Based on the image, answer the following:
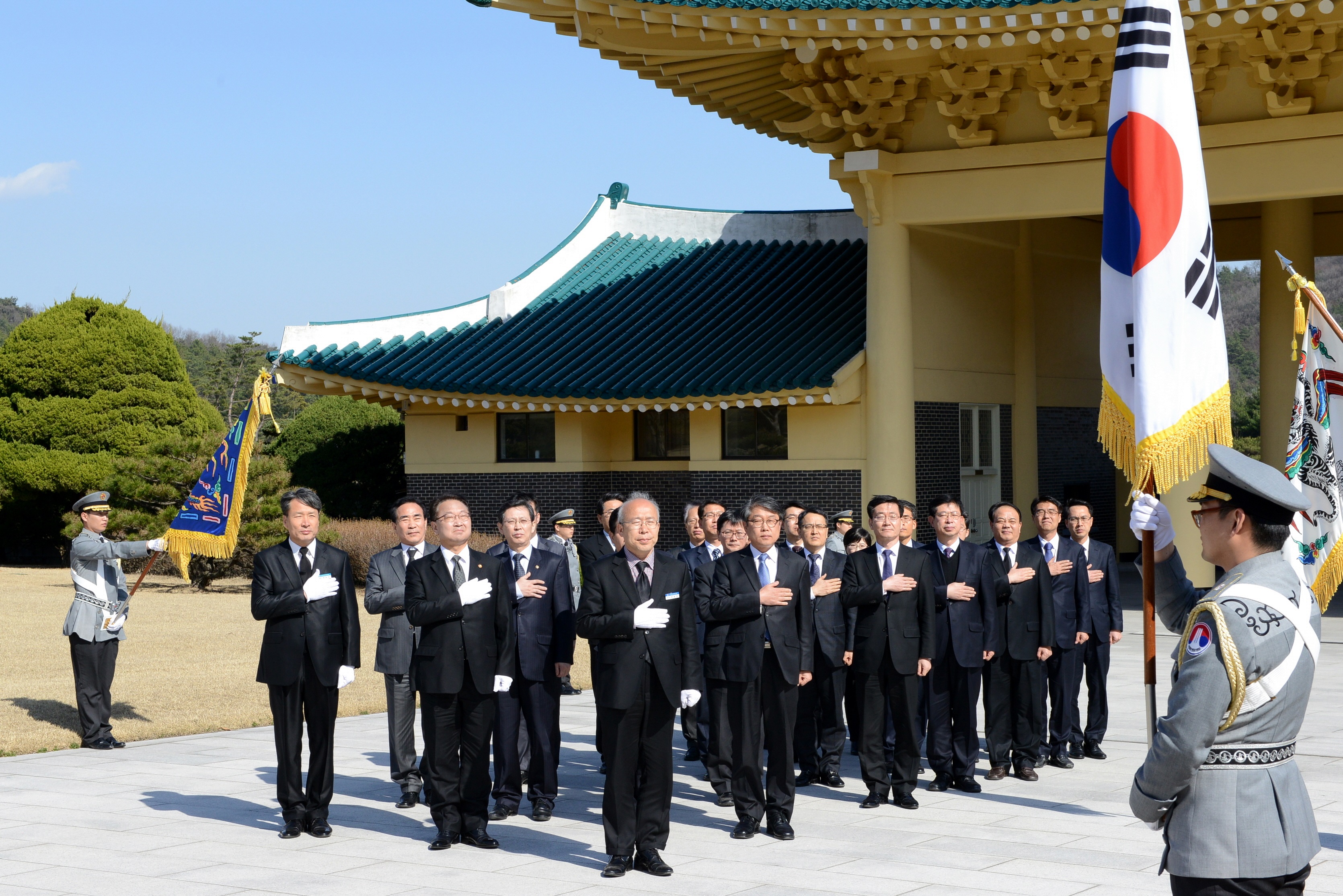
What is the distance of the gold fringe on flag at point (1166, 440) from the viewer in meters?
5.55

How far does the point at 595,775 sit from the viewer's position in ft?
29.7

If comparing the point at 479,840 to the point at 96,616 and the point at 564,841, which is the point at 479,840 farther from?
the point at 96,616

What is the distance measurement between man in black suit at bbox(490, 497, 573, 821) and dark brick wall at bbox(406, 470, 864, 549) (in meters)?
10.9

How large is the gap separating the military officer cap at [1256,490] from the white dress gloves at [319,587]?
4926mm

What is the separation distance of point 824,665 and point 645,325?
13309mm

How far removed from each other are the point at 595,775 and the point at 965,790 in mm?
2296

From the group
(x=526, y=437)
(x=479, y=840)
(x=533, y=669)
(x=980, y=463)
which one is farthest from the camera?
(x=526, y=437)

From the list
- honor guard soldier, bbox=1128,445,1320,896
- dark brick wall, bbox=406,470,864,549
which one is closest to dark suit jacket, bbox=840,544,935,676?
honor guard soldier, bbox=1128,445,1320,896

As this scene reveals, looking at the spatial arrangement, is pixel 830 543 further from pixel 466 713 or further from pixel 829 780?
pixel 466 713

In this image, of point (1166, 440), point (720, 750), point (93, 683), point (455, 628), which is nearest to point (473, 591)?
point (455, 628)

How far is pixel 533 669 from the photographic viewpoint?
8016mm

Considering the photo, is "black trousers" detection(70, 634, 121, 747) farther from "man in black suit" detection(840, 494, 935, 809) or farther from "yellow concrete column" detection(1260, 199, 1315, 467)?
"yellow concrete column" detection(1260, 199, 1315, 467)

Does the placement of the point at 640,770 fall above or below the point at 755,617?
below

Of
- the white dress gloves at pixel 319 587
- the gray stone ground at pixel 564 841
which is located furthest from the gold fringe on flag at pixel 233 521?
the white dress gloves at pixel 319 587
